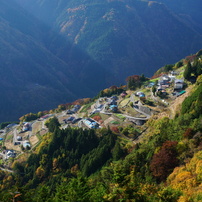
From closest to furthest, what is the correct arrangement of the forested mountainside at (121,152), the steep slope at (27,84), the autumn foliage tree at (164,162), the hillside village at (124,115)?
the forested mountainside at (121,152), the autumn foliage tree at (164,162), the hillside village at (124,115), the steep slope at (27,84)

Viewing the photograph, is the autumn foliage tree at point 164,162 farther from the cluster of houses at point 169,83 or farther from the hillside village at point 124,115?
the cluster of houses at point 169,83

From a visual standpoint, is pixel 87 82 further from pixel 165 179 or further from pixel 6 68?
pixel 165 179

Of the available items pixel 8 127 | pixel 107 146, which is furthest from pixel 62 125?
pixel 8 127

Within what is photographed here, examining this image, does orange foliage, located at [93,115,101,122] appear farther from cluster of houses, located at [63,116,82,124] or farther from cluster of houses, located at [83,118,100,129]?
cluster of houses, located at [63,116,82,124]

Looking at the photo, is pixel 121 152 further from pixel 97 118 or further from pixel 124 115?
pixel 97 118

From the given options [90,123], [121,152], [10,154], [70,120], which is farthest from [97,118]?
[10,154]

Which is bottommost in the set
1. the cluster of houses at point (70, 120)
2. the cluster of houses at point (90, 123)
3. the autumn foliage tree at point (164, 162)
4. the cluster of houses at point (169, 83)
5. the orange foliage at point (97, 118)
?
the cluster of houses at point (70, 120)

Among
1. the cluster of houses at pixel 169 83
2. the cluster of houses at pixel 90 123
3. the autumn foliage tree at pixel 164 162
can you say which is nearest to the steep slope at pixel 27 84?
the cluster of houses at pixel 90 123

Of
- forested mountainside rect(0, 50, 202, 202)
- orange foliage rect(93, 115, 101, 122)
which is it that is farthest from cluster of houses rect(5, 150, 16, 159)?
orange foliage rect(93, 115, 101, 122)
